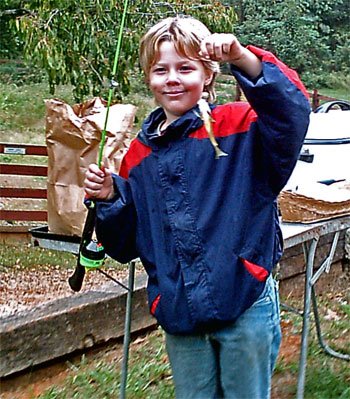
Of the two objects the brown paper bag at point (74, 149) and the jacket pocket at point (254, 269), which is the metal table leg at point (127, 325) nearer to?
the brown paper bag at point (74, 149)

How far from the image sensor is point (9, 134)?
1107 cm

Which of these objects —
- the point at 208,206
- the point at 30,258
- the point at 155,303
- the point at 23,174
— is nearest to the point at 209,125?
the point at 208,206

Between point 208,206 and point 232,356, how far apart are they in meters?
0.36

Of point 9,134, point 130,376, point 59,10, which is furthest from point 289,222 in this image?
point 9,134

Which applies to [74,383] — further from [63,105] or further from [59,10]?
[59,10]

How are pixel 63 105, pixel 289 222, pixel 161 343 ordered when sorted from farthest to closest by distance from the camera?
pixel 161 343 < pixel 63 105 < pixel 289 222

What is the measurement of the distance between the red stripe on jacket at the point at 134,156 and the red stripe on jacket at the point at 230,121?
5.7 inches

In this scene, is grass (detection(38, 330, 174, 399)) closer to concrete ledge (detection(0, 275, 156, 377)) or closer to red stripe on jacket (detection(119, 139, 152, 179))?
concrete ledge (detection(0, 275, 156, 377))

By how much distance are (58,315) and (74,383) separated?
26 cm

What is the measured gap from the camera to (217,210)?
5.69 feet

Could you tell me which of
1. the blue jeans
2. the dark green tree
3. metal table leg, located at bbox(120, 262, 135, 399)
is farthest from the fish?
the dark green tree

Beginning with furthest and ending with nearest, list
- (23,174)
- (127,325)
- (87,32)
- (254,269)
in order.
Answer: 1. (23,174)
2. (87,32)
3. (127,325)
4. (254,269)

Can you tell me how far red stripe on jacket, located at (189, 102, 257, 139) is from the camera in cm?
174

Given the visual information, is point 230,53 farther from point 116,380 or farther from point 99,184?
point 116,380
